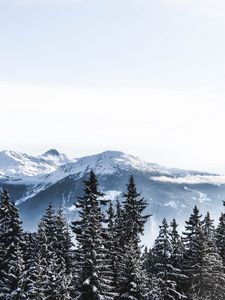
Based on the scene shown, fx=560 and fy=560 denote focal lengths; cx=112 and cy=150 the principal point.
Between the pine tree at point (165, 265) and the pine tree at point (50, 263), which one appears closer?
the pine tree at point (50, 263)

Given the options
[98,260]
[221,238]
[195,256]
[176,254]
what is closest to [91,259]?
[98,260]

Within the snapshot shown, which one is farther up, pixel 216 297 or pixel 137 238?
pixel 137 238

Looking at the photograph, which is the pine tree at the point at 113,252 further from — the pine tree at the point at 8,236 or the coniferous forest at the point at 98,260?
the pine tree at the point at 8,236

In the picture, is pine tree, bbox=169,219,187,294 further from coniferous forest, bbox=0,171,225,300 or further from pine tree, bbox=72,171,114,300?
pine tree, bbox=72,171,114,300

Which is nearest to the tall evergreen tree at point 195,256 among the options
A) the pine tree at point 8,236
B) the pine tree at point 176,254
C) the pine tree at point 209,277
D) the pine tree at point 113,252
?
the pine tree at point 209,277

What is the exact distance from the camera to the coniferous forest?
48.6 m

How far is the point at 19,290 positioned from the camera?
5259 cm

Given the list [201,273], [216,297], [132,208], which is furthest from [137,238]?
[216,297]

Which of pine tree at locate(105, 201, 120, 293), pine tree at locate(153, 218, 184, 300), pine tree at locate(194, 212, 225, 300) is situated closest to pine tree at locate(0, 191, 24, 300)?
pine tree at locate(105, 201, 120, 293)

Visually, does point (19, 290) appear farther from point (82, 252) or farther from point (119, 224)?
point (119, 224)

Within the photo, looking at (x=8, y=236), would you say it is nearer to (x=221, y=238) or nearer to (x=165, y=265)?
(x=165, y=265)

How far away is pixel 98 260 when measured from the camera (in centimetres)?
4794

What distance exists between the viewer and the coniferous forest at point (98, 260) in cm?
4862

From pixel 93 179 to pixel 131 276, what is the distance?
945 cm
